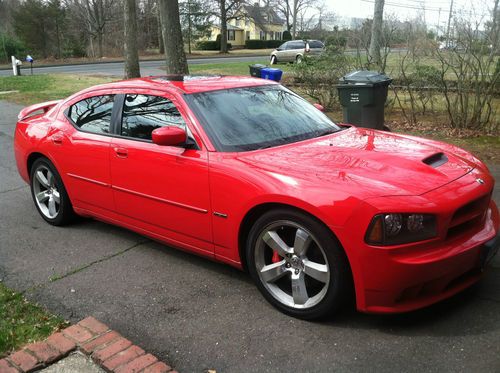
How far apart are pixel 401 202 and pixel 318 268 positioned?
65 centimetres

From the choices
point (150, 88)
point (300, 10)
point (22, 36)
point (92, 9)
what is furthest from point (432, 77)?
point (300, 10)

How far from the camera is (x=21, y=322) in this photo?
328 centimetres

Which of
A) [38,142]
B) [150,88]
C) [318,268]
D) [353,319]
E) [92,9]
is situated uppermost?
[92,9]

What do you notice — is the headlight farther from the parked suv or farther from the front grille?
the parked suv

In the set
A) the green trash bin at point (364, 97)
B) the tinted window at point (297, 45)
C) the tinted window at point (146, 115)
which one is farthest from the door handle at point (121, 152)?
the tinted window at point (297, 45)

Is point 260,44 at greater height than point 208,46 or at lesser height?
greater

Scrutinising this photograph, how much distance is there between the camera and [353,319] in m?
3.22

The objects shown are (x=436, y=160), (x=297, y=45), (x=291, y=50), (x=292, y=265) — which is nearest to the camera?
(x=292, y=265)

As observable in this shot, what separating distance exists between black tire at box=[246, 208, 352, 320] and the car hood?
26 cm

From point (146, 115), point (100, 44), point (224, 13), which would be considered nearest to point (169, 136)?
point (146, 115)

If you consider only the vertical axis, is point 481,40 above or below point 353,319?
above

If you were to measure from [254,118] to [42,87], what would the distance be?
16.6m

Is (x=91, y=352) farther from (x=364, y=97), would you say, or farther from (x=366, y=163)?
(x=364, y=97)

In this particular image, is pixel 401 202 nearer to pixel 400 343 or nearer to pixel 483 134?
pixel 400 343
